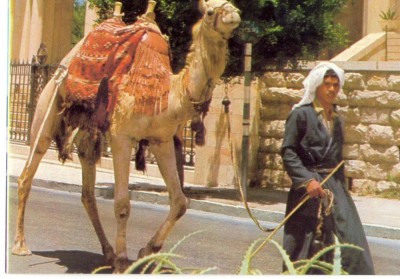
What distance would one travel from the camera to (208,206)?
7.39 m

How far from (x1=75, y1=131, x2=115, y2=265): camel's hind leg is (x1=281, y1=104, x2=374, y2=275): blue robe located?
1.47 metres

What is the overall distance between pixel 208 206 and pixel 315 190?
8.54 ft

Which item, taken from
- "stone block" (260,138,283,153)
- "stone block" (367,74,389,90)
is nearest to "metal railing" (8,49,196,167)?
"stone block" (260,138,283,153)

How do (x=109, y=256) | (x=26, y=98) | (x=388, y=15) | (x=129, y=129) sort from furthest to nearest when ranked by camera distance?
(x=388, y=15) < (x=26, y=98) < (x=109, y=256) < (x=129, y=129)

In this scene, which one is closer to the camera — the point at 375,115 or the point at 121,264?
the point at 121,264

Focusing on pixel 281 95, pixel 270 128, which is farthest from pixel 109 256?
pixel 281 95

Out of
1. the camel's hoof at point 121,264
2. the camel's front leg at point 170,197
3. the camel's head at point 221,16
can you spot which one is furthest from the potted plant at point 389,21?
the camel's hoof at point 121,264

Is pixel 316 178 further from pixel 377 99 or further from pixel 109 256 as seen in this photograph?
pixel 377 99

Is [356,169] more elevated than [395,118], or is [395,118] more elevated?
[395,118]

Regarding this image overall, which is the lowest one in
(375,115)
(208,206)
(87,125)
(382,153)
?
(208,206)

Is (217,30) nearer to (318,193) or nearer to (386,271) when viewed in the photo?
(318,193)

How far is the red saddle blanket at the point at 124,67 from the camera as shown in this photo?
5578mm

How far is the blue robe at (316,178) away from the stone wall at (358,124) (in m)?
1.50

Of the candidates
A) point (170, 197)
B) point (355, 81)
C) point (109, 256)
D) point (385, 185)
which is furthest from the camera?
point (355, 81)
